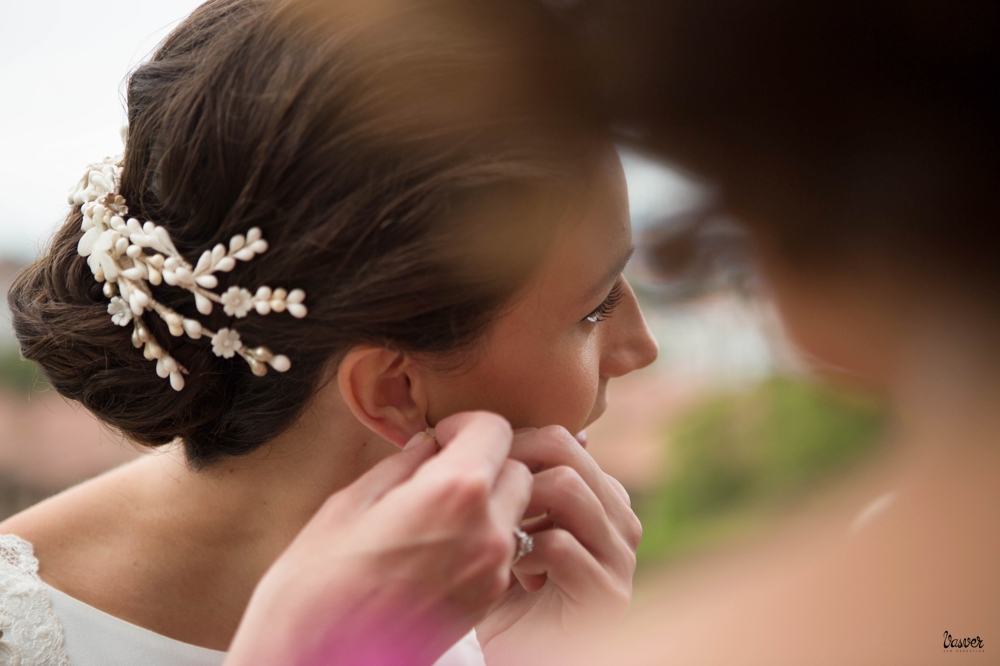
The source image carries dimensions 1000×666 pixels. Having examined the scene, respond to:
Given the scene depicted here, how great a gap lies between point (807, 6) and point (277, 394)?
90cm

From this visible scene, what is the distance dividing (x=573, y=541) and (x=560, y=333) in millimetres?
294

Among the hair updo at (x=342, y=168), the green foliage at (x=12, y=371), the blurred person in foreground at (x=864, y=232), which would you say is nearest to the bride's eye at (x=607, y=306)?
the hair updo at (x=342, y=168)

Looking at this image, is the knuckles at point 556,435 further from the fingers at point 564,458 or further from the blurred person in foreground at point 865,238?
the blurred person in foreground at point 865,238

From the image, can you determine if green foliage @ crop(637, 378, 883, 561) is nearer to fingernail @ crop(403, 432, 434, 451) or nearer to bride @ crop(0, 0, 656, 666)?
bride @ crop(0, 0, 656, 666)

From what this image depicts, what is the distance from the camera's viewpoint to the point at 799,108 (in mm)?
471

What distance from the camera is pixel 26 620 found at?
1201 mm

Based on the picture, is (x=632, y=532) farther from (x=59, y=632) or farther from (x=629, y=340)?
(x=59, y=632)

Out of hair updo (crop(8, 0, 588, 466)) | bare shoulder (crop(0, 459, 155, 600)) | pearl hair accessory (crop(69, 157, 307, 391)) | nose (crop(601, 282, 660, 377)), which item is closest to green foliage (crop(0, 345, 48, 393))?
bare shoulder (crop(0, 459, 155, 600))

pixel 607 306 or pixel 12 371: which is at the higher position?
pixel 12 371

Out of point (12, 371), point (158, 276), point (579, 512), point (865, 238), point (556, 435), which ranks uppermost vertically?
point (12, 371)

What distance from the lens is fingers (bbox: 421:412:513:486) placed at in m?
0.83

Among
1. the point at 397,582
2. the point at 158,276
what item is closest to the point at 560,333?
the point at 397,582

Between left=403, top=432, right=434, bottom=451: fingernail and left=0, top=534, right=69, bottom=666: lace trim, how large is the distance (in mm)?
694

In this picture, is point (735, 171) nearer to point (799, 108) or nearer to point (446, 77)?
point (799, 108)
